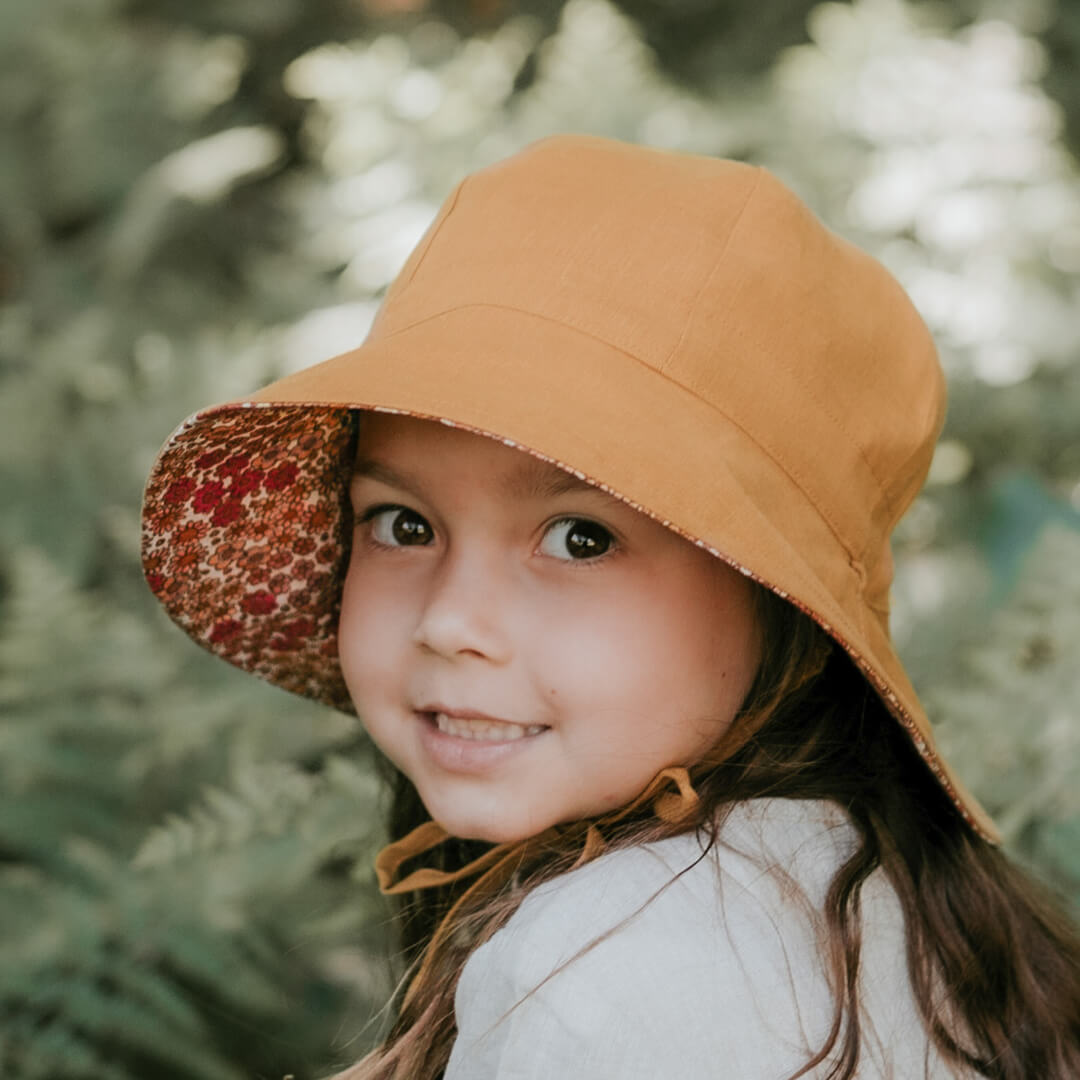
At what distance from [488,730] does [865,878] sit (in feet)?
1.39

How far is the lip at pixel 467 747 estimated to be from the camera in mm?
1389

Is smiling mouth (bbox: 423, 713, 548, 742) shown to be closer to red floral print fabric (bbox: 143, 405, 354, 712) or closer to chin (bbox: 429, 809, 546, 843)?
chin (bbox: 429, 809, 546, 843)

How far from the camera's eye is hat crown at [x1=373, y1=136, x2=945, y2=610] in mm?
1324

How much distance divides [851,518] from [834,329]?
0.21 metres

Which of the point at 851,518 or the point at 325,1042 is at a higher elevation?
the point at 851,518

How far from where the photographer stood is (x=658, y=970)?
3.66ft

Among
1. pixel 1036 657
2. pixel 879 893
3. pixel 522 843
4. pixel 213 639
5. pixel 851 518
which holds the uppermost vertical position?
pixel 851 518

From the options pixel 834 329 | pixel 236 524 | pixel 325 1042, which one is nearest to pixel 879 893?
pixel 834 329

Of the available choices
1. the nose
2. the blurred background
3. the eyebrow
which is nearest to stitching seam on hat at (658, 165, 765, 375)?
the eyebrow

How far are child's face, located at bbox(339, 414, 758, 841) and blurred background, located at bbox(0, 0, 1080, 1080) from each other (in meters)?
0.93

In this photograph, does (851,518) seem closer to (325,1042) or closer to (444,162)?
(325,1042)

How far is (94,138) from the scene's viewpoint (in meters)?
4.24

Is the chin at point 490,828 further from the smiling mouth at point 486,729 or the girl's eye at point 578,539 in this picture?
the girl's eye at point 578,539

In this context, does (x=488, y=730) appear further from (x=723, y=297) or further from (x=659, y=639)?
(x=723, y=297)
